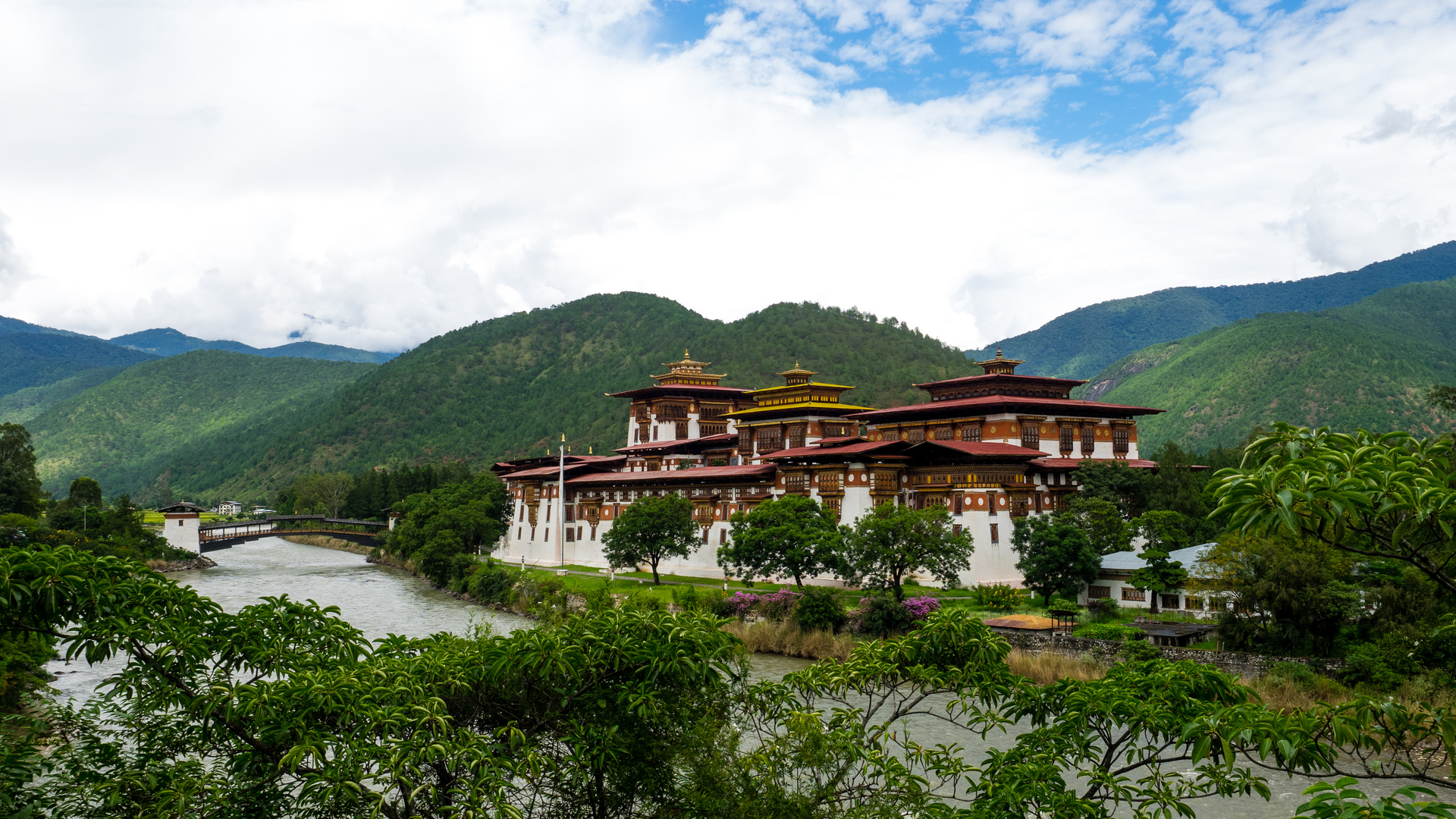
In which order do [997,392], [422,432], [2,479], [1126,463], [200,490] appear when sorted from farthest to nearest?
1. [200,490]
2. [422,432]
3. [2,479]
4. [997,392]
5. [1126,463]

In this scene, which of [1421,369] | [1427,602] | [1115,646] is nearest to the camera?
[1427,602]

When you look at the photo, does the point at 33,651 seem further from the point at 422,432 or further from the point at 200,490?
the point at 200,490

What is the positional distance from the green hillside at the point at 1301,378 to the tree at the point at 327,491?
102712 mm

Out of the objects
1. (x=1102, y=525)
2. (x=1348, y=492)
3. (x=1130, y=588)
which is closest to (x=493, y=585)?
(x=1102, y=525)

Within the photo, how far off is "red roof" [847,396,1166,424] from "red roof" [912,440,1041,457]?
237cm

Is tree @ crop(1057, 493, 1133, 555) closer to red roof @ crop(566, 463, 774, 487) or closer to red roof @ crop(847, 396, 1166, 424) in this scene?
red roof @ crop(847, 396, 1166, 424)

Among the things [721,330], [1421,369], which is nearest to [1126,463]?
[1421,369]

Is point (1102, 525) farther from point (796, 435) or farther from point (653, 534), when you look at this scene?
point (653, 534)

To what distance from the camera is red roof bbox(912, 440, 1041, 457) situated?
2062 inches

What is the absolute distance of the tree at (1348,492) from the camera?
22.7ft

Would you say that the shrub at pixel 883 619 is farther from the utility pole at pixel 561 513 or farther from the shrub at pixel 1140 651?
the utility pole at pixel 561 513

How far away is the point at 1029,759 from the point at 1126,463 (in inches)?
1871

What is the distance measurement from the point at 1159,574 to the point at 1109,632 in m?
5.38

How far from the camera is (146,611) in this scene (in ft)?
30.7
